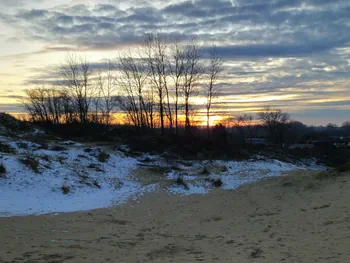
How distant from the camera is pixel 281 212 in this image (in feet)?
44.5

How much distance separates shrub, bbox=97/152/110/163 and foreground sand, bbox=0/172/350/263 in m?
7.46

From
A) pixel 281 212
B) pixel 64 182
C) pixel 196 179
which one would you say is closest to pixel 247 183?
pixel 196 179

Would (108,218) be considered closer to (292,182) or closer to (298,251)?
(298,251)

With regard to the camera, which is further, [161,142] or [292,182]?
[161,142]

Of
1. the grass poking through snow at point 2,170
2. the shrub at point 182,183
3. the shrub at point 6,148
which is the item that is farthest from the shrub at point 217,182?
the shrub at point 6,148

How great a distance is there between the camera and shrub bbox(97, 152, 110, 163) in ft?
78.0

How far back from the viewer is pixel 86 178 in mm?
18609

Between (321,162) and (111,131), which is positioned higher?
(111,131)

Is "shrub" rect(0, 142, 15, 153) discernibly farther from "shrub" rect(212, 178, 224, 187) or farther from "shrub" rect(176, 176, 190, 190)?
"shrub" rect(212, 178, 224, 187)

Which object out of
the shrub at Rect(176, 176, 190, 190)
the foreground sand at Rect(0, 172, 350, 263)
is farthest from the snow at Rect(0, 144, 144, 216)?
the shrub at Rect(176, 176, 190, 190)

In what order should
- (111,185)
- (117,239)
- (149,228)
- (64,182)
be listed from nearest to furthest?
1. (117,239)
2. (149,228)
3. (64,182)
4. (111,185)

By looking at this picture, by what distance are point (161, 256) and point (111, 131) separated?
Answer: 31.3 metres

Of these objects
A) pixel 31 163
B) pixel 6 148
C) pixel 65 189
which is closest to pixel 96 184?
pixel 65 189

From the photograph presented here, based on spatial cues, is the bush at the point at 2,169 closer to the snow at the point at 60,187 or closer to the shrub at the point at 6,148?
the snow at the point at 60,187
